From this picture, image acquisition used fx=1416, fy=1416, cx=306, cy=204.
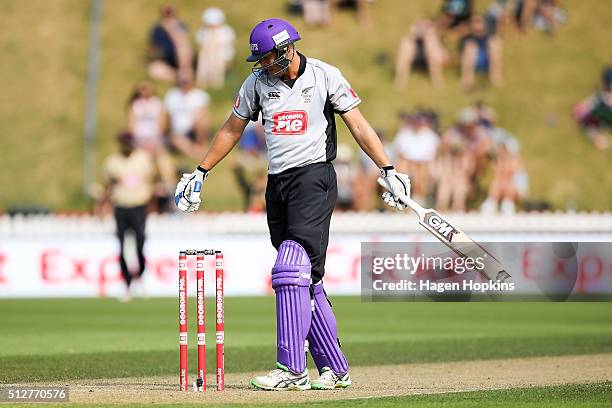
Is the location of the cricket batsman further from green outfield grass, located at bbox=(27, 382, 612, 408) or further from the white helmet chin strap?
green outfield grass, located at bbox=(27, 382, 612, 408)

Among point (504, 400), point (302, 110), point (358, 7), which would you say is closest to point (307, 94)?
point (302, 110)

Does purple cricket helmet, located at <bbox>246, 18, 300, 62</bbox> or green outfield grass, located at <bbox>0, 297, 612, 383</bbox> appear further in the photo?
A: green outfield grass, located at <bbox>0, 297, 612, 383</bbox>

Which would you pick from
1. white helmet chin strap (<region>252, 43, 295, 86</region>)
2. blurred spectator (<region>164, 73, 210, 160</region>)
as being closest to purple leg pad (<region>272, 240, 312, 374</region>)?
white helmet chin strap (<region>252, 43, 295, 86</region>)

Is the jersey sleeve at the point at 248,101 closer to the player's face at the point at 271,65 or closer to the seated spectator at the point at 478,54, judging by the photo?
the player's face at the point at 271,65

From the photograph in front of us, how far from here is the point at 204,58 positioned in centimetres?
2711

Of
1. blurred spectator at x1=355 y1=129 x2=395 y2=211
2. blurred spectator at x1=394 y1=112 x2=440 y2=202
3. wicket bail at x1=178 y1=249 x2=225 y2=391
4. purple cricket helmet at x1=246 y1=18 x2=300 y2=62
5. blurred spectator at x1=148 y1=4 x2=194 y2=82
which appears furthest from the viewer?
blurred spectator at x1=148 y1=4 x2=194 y2=82

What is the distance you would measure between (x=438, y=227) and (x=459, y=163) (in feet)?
51.8

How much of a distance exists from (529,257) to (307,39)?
492 inches

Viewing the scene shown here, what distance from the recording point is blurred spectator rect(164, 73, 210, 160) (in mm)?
25328

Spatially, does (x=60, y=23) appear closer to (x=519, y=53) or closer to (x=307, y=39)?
(x=307, y=39)

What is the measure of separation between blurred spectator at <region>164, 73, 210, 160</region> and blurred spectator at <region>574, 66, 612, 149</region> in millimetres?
7533

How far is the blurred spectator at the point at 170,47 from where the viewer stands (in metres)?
26.2

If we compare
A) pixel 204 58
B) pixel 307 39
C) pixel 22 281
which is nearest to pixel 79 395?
pixel 22 281

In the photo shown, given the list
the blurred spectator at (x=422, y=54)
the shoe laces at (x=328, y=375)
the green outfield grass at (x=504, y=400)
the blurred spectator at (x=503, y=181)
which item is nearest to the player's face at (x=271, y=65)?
the shoe laces at (x=328, y=375)
